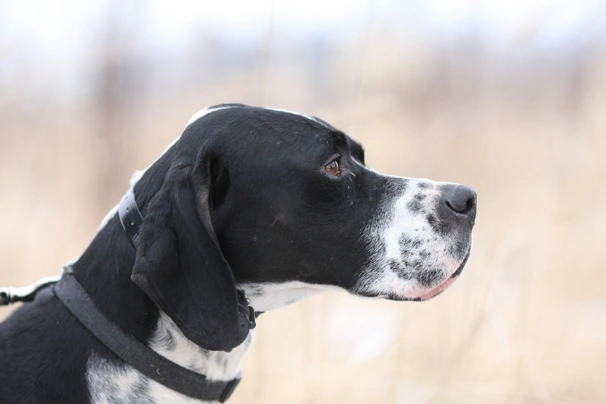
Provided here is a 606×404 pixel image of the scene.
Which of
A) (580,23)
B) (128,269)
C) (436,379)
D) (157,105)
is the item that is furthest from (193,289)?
(157,105)

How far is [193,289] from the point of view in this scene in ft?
6.32

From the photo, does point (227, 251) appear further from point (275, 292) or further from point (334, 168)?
point (334, 168)

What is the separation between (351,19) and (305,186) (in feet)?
6.12

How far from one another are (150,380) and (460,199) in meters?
1.02

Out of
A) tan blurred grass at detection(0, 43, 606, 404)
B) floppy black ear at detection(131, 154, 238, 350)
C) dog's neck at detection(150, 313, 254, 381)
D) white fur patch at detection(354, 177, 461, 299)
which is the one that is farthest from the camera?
tan blurred grass at detection(0, 43, 606, 404)

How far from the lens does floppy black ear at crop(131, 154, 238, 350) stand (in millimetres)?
1896

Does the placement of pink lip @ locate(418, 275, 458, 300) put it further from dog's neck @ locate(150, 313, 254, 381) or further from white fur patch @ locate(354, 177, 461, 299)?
dog's neck @ locate(150, 313, 254, 381)

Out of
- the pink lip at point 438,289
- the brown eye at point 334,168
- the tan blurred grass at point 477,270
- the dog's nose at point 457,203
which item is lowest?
the tan blurred grass at point 477,270

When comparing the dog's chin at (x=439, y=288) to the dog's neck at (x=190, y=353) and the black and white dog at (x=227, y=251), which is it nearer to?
the black and white dog at (x=227, y=251)

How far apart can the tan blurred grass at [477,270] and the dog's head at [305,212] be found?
1468mm

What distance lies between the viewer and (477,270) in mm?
3623

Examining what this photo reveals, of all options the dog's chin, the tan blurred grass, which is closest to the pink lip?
the dog's chin

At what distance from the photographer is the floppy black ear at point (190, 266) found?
6.22 ft

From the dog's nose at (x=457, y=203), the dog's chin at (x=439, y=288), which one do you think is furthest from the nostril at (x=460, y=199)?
the dog's chin at (x=439, y=288)
